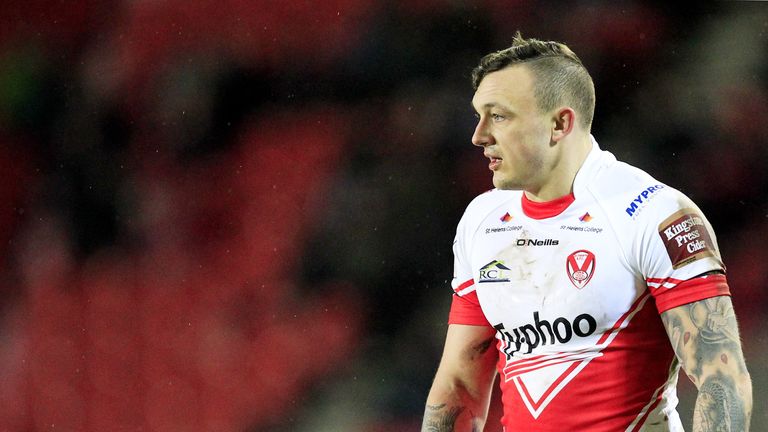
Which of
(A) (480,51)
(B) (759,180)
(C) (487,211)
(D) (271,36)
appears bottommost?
(C) (487,211)

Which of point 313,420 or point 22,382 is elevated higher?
point 22,382

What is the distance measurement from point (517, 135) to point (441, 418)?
2.01ft

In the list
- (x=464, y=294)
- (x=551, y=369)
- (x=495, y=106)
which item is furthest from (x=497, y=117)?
(x=551, y=369)

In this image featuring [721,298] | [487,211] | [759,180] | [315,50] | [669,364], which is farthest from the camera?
[315,50]

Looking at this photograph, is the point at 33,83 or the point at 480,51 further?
the point at 33,83

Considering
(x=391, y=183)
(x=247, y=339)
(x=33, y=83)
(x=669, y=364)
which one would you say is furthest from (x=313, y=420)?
(x=669, y=364)

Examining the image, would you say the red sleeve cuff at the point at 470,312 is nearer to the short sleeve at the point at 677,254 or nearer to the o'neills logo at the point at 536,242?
the o'neills logo at the point at 536,242

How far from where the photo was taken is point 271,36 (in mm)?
3711

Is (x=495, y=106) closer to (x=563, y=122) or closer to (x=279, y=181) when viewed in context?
(x=563, y=122)

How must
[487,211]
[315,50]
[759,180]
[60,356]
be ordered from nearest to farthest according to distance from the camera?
[487,211]
[759,180]
[315,50]
[60,356]

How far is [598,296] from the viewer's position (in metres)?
1.80

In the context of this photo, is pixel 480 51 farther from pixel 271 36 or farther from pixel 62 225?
pixel 62 225

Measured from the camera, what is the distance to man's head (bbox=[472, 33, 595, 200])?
1.93 m

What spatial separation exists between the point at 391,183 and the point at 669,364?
1.90 metres
